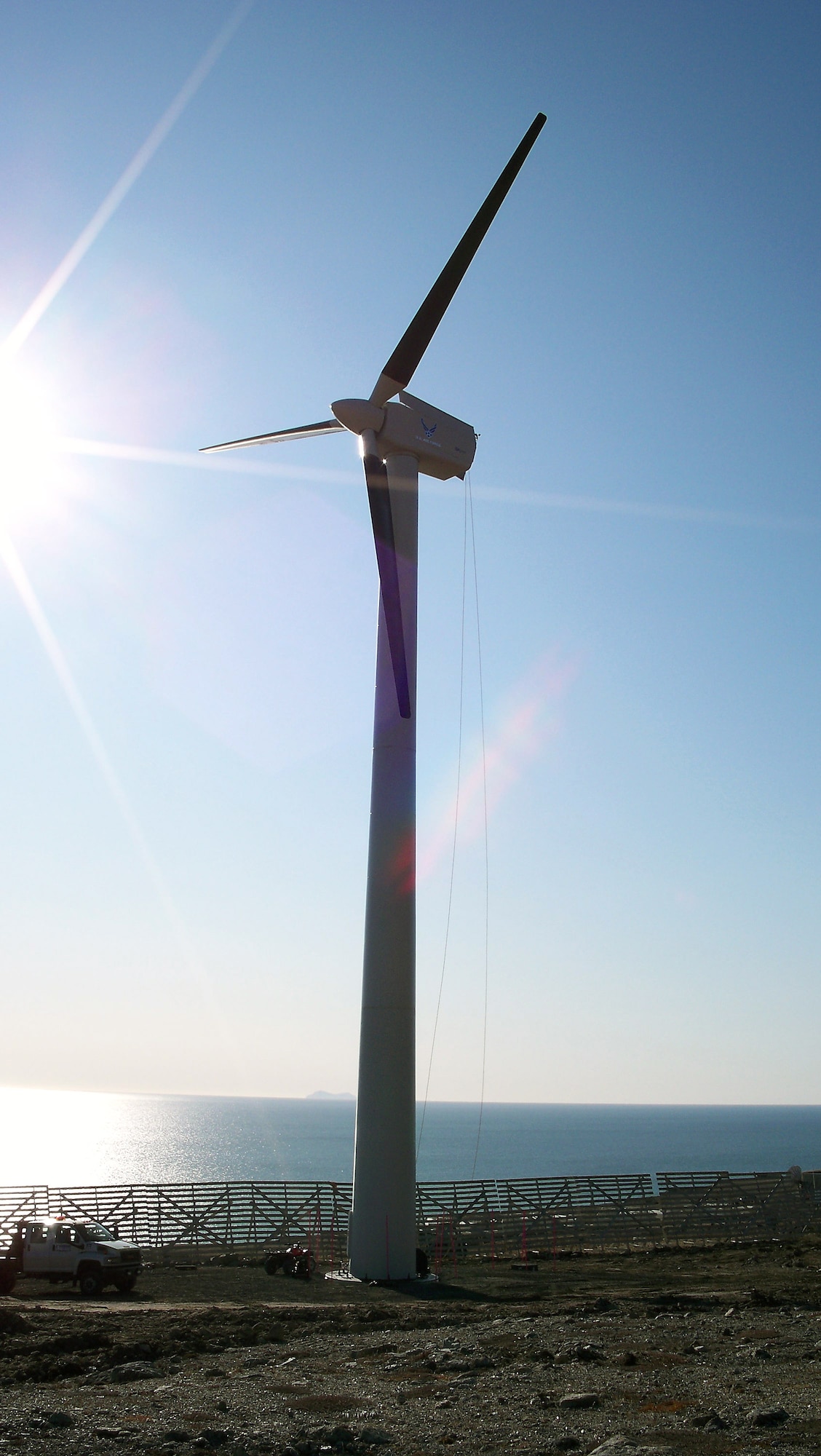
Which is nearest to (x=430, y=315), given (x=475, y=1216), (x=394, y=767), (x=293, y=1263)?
(x=394, y=767)

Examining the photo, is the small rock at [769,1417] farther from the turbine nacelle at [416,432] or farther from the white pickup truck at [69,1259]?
the turbine nacelle at [416,432]

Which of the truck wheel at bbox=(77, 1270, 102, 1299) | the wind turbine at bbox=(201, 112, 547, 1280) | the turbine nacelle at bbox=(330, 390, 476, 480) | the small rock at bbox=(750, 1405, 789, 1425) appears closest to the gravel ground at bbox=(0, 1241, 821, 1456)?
the small rock at bbox=(750, 1405, 789, 1425)

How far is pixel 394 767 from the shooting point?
106 feet

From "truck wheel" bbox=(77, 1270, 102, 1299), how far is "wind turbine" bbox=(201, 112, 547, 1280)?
270 inches

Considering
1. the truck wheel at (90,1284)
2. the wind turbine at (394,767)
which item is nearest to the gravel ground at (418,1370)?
the truck wheel at (90,1284)

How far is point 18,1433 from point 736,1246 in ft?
109

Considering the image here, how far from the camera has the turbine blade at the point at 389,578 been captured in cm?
3176

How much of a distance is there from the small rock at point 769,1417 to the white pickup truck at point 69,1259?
20.7 m

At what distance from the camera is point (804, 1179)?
51.0 metres

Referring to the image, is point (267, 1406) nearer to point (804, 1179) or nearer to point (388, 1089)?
point (388, 1089)

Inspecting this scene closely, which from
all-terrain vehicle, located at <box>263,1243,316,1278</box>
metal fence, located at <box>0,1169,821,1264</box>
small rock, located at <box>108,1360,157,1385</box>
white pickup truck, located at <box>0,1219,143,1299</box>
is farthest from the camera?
metal fence, located at <box>0,1169,821,1264</box>

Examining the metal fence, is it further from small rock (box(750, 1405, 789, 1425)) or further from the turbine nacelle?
the turbine nacelle

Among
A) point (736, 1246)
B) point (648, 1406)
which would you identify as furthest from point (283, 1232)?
point (648, 1406)

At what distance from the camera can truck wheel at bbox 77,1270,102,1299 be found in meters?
28.8
